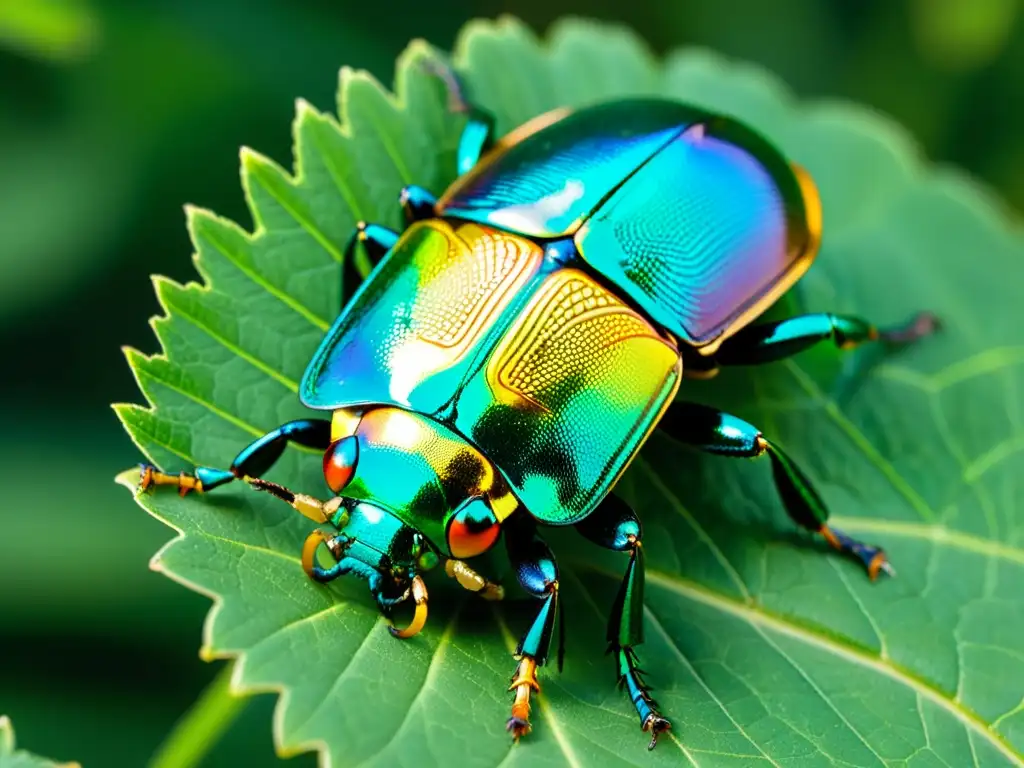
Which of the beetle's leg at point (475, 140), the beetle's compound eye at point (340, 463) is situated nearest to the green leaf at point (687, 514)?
the beetle's leg at point (475, 140)

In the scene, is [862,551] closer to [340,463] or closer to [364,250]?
[340,463]

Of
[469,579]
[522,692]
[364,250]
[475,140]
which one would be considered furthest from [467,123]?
[522,692]

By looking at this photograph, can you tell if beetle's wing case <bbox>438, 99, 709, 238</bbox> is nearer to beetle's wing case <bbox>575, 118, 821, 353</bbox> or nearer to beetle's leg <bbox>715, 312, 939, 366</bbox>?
beetle's wing case <bbox>575, 118, 821, 353</bbox>

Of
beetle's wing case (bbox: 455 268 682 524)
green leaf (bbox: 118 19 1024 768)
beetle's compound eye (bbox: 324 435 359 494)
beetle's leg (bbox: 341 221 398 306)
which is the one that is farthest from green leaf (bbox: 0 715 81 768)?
beetle's leg (bbox: 341 221 398 306)

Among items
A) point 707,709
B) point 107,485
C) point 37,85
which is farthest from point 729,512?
point 37,85

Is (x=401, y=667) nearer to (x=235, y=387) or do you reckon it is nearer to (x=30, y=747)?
(x=235, y=387)
